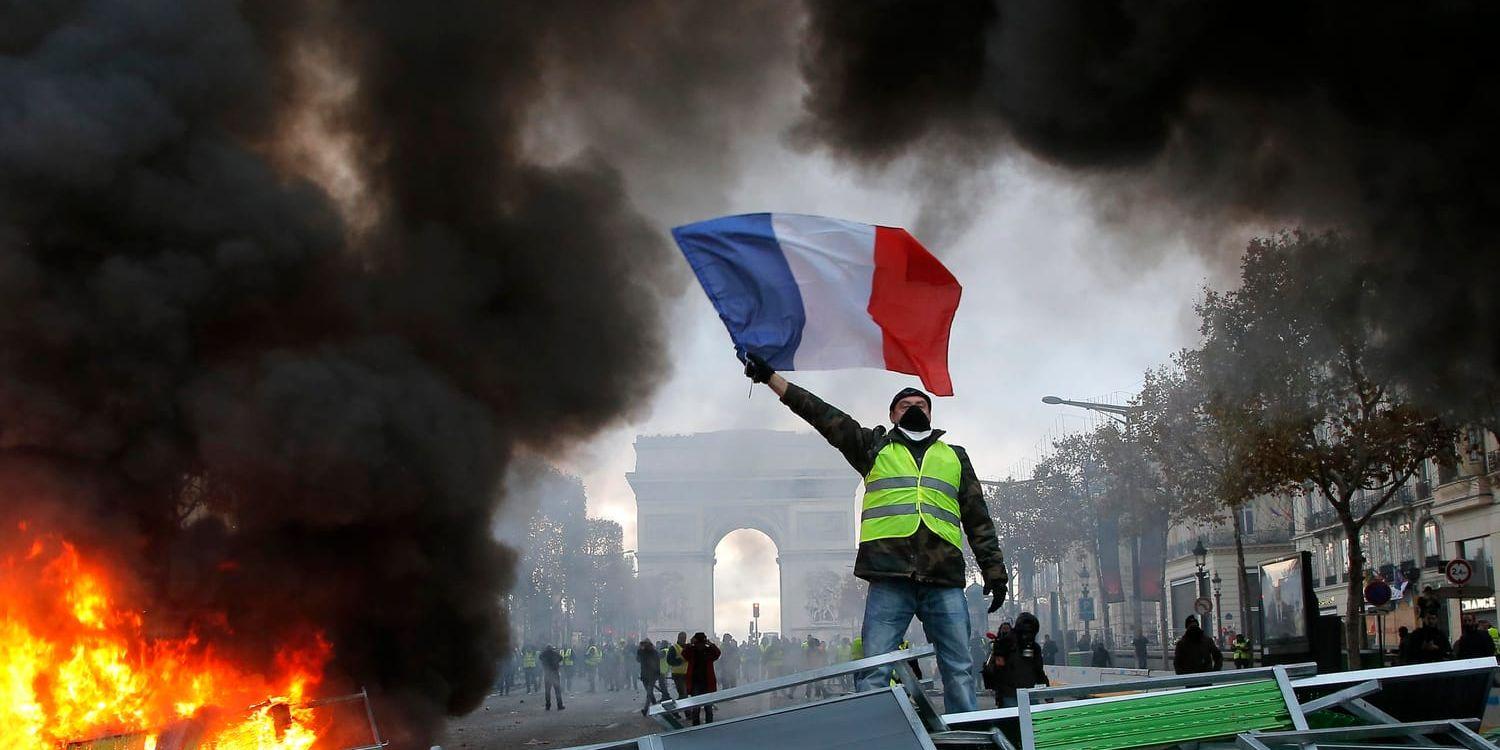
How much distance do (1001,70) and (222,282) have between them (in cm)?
714

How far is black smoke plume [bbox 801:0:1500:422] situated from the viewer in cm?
750

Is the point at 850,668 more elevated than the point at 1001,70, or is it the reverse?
the point at 1001,70

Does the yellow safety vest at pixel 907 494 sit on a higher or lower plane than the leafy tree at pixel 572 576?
lower

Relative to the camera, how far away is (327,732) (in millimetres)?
12258

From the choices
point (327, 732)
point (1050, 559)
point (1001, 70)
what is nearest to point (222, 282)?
point (327, 732)

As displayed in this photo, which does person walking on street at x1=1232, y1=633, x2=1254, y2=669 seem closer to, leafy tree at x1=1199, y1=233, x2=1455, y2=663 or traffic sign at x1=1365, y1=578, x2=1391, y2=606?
leafy tree at x1=1199, y1=233, x2=1455, y2=663

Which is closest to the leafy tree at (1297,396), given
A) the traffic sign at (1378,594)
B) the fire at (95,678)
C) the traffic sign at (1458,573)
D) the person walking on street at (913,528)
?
the traffic sign at (1458,573)

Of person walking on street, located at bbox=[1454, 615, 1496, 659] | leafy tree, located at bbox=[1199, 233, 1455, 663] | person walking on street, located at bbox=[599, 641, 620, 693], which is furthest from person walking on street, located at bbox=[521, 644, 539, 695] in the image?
person walking on street, located at bbox=[1454, 615, 1496, 659]

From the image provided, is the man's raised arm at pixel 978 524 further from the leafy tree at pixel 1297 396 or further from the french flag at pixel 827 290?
the leafy tree at pixel 1297 396

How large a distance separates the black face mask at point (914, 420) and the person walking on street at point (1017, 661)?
5824 millimetres

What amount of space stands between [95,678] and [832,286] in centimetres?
741

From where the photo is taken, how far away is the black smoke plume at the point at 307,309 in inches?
467

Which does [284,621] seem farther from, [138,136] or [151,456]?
[138,136]

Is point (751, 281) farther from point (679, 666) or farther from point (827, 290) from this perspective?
point (679, 666)
